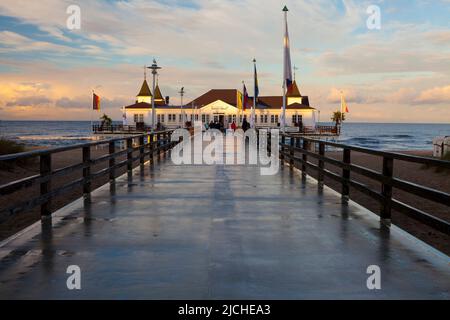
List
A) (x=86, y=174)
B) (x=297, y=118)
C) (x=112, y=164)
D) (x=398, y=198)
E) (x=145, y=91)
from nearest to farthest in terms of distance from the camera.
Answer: (x=86, y=174) → (x=112, y=164) → (x=398, y=198) → (x=297, y=118) → (x=145, y=91)

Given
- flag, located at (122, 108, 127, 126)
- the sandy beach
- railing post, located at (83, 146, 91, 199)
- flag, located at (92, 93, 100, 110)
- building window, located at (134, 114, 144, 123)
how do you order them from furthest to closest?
building window, located at (134, 114, 144, 123)
flag, located at (122, 108, 127, 126)
flag, located at (92, 93, 100, 110)
railing post, located at (83, 146, 91, 199)
the sandy beach

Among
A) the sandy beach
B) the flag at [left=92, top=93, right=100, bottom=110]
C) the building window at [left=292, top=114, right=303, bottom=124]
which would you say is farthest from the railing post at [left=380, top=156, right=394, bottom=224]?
the building window at [left=292, top=114, right=303, bottom=124]

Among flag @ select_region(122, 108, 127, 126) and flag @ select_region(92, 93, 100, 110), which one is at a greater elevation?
flag @ select_region(92, 93, 100, 110)

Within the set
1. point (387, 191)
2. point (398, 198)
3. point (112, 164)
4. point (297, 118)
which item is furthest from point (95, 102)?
point (387, 191)

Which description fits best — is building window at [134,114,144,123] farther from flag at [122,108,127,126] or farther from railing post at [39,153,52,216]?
railing post at [39,153,52,216]

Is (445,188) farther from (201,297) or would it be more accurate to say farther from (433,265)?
(201,297)

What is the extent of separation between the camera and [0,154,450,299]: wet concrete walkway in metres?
4.79

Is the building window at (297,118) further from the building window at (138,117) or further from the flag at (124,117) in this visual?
the flag at (124,117)

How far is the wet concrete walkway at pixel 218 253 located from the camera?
4.79 meters

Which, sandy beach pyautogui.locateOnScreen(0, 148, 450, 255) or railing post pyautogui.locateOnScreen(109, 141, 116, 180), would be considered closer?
sandy beach pyautogui.locateOnScreen(0, 148, 450, 255)

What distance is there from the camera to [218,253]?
6074 millimetres

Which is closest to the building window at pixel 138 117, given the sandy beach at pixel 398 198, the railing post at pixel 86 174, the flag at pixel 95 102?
the flag at pixel 95 102

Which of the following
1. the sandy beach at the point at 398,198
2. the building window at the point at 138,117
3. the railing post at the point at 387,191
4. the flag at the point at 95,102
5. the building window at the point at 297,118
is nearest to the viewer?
the railing post at the point at 387,191

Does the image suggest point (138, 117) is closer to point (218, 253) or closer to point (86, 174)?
point (86, 174)
